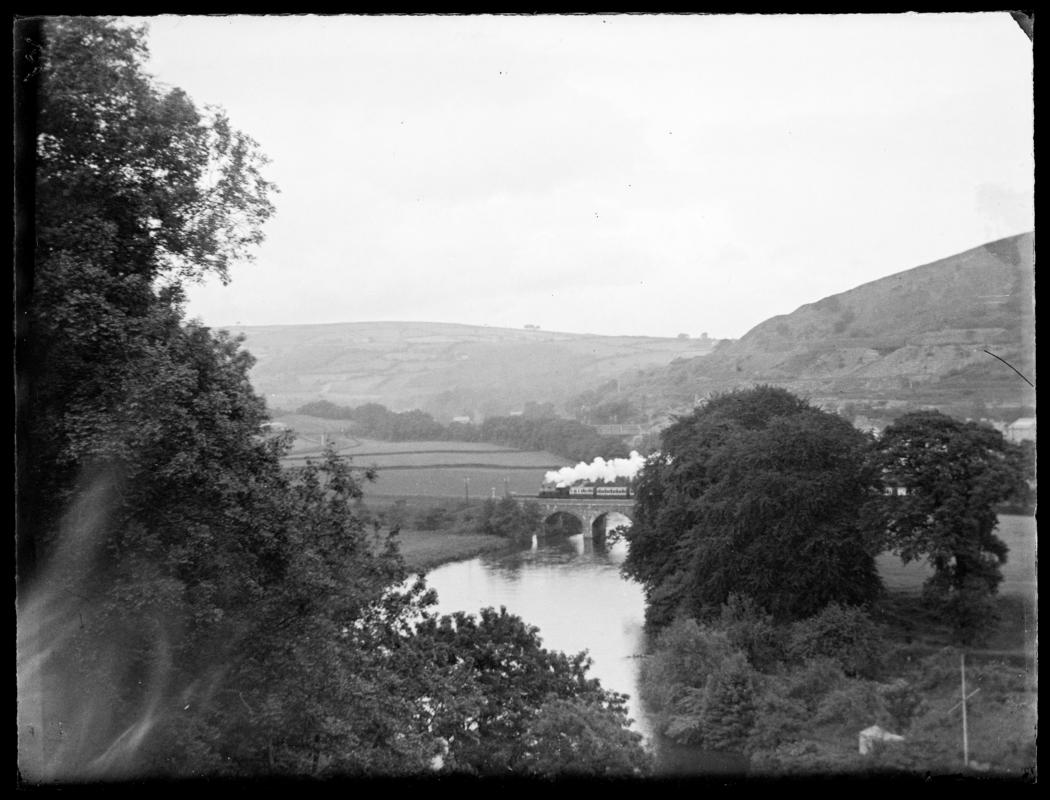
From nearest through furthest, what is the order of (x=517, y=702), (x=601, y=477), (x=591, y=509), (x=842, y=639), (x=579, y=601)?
(x=517, y=702), (x=842, y=639), (x=579, y=601), (x=601, y=477), (x=591, y=509)

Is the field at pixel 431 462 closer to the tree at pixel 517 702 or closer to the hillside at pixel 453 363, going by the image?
the hillside at pixel 453 363

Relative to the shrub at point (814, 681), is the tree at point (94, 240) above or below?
above

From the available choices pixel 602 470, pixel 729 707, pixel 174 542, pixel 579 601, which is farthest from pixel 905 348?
pixel 174 542

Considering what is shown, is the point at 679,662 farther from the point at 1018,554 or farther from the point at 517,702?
the point at 1018,554

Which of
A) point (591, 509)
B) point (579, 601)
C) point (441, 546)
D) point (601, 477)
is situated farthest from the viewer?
point (591, 509)


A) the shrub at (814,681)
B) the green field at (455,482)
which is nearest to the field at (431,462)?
the green field at (455,482)

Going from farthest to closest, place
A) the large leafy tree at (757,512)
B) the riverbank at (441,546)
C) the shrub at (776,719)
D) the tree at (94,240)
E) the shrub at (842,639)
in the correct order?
the riverbank at (441,546) → the large leafy tree at (757,512) → the shrub at (842,639) → the shrub at (776,719) → the tree at (94,240)
